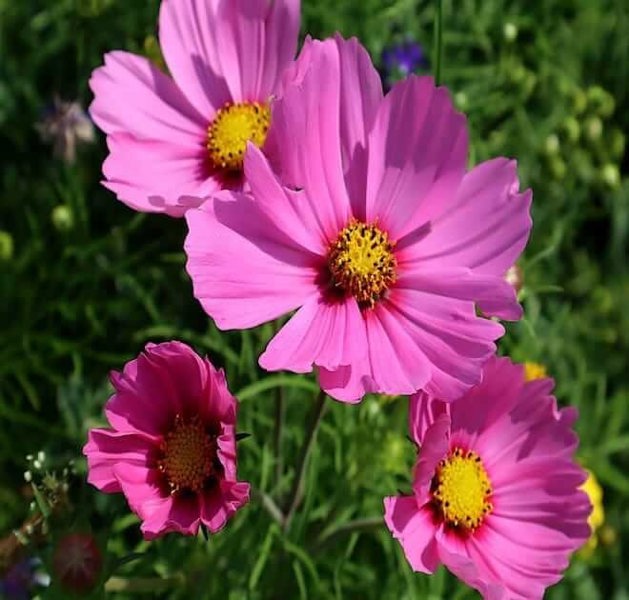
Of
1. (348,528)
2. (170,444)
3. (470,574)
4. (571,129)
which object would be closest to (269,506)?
(348,528)

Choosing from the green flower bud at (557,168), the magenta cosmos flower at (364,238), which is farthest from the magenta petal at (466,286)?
the green flower bud at (557,168)

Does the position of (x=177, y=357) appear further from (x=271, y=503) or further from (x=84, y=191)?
(x=84, y=191)

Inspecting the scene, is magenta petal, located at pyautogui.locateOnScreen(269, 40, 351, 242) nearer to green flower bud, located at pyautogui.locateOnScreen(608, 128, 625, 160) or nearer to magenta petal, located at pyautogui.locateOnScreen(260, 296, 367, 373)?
magenta petal, located at pyautogui.locateOnScreen(260, 296, 367, 373)

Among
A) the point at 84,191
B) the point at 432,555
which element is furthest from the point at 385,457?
the point at 84,191

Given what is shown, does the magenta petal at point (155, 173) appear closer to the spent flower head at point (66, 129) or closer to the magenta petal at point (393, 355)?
the magenta petal at point (393, 355)

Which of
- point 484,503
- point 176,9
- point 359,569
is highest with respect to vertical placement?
point 176,9

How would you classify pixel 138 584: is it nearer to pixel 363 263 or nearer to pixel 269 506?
pixel 269 506
